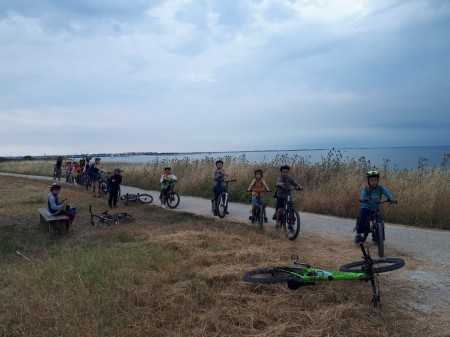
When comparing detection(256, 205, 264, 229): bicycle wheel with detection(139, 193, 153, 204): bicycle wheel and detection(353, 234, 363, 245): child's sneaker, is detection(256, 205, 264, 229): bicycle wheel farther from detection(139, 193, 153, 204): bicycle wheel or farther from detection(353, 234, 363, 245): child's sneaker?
detection(139, 193, 153, 204): bicycle wheel

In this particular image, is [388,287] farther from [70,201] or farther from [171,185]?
[70,201]

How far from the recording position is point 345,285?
509 centimetres

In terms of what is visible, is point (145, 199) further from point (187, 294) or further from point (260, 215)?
point (187, 294)

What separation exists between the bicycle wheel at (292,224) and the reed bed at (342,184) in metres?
3.65

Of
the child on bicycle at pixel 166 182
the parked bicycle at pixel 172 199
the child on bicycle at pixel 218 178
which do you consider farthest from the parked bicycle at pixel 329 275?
the child on bicycle at pixel 166 182

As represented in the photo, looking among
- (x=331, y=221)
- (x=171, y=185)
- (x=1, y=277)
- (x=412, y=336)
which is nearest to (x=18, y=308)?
(x=1, y=277)

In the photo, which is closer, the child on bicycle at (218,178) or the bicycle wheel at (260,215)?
the bicycle wheel at (260,215)

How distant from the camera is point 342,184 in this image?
12867 mm

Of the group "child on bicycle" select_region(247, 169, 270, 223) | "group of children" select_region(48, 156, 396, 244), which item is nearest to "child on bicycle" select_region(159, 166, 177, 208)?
"group of children" select_region(48, 156, 396, 244)

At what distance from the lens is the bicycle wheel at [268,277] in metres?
4.78

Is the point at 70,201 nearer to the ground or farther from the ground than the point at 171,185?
nearer to the ground

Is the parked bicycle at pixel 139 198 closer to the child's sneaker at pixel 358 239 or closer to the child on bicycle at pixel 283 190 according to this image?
the child on bicycle at pixel 283 190

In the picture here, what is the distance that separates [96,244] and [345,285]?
5.46 metres

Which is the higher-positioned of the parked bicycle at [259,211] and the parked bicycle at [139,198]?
the parked bicycle at [259,211]
